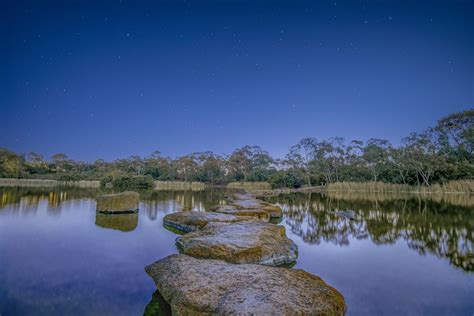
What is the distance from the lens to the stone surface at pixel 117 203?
25.8ft

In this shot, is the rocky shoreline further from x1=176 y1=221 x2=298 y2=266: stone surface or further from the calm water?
the calm water

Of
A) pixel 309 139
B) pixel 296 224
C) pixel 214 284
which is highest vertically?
pixel 309 139

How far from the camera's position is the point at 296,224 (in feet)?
23.3

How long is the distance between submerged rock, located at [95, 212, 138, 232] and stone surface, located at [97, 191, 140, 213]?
0.76 feet

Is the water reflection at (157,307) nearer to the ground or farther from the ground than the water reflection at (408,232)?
farther from the ground

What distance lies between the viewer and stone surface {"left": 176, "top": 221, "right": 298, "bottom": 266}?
3.25 meters

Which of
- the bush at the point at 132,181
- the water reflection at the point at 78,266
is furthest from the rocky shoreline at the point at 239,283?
the bush at the point at 132,181

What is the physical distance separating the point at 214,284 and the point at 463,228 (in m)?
7.46

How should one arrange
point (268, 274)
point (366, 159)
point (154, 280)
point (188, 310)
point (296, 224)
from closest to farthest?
point (188, 310), point (268, 274), point (154, 280), point (296, 224), point (366, 159)

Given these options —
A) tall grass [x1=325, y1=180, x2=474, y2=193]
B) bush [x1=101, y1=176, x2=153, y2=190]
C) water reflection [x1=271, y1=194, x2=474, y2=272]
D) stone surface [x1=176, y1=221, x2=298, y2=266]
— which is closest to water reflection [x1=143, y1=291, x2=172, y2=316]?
stone surface [x1=176, y1=221, x2=298, y2=266]

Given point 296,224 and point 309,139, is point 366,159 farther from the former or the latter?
point 296,224

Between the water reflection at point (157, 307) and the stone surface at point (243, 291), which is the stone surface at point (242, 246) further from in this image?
the water reflection at point (157, 307)

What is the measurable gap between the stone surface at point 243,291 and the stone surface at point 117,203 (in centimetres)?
614

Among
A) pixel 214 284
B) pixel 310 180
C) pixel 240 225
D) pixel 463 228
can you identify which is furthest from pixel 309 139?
pixel 214 284
